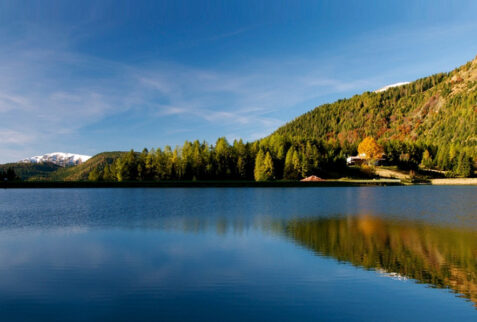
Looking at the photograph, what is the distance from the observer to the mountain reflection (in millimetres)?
15445

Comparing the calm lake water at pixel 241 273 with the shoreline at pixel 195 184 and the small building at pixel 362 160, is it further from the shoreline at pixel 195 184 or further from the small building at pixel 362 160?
the small building at pixel 362 160

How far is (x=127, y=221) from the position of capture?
3391 centimetres

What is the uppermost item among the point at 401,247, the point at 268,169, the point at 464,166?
the point at 464,166

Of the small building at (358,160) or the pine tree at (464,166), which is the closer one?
the pine tree at (464,166)

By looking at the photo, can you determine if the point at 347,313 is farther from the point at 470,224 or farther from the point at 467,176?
the point at 467,176

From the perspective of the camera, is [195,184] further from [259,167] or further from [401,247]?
[401,247]

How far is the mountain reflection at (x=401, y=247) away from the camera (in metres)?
15.4

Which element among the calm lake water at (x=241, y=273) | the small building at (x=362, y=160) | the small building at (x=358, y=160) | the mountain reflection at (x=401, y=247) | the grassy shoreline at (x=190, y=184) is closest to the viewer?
the calm lake water at (x=241, y=273)

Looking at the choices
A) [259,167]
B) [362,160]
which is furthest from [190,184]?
[362,160]

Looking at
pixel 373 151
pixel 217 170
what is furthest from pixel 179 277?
pixel 373 151

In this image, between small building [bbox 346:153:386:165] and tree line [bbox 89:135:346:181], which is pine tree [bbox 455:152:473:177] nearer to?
small building [bbox 346:153:386:165]

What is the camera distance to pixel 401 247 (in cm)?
2097

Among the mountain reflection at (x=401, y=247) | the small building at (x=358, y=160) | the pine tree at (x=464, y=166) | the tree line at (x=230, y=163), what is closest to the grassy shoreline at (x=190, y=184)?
the tree line at (x=230, y=163)

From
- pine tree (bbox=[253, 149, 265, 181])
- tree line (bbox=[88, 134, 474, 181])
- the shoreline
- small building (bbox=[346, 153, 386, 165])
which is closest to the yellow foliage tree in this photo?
small building (bbox=[346, 153, 386, 165])
